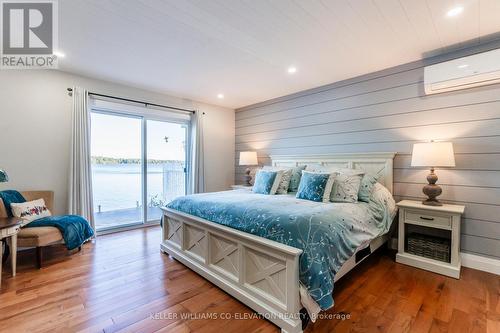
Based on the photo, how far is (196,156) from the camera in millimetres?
4656

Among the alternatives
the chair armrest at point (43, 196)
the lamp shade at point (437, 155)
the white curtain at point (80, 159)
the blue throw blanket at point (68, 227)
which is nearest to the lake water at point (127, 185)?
the white curtain at point (80, 159)

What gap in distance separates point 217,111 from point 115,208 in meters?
2.74

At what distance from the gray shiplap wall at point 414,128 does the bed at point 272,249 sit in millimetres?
Answer: 920

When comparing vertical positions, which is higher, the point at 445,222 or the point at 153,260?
the point at 445,222

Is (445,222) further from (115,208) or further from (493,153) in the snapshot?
(115,208)

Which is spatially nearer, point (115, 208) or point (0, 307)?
point (0, 307)

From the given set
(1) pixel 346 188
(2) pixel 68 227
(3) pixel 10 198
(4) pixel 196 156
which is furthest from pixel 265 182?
(3) pixel 10 198

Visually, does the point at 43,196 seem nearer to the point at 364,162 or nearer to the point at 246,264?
the point at 246,264

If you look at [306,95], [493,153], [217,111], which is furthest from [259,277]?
[217,111]

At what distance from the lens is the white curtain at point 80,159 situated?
3.35m

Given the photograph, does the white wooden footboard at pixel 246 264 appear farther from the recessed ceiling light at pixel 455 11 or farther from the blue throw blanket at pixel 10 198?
the recessed ceiling light at pixel 455 11

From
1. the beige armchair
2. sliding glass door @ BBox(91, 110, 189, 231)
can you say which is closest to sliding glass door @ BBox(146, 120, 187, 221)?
sliding glass door @ BBox(91, 110, 189, 231)

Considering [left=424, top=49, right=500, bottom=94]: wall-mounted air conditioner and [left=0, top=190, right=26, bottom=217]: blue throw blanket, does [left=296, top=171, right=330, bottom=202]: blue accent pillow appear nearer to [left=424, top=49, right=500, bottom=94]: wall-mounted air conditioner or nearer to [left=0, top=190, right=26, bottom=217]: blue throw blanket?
[left=424, top=49, right=500, bottom=94]: wall-mounted air conditioner

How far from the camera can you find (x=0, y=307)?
1901 mm
